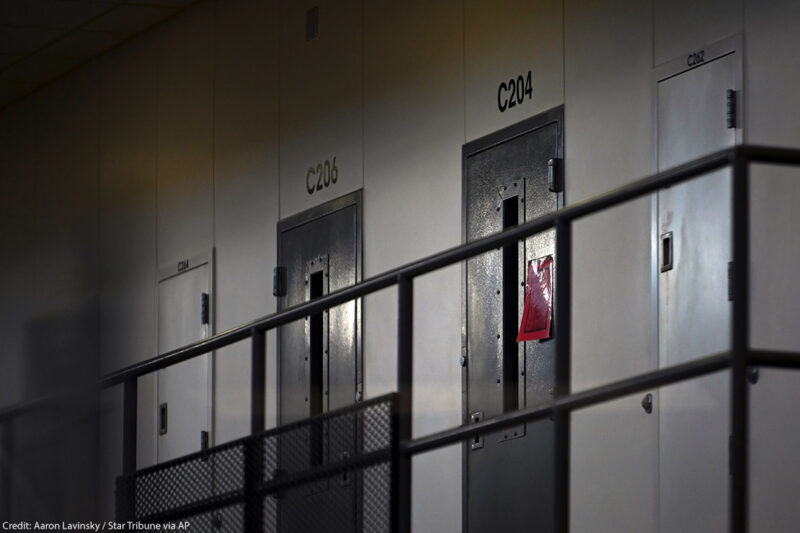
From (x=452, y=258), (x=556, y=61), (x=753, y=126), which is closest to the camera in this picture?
(x=452, y=258)

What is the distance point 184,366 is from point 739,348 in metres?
5.62

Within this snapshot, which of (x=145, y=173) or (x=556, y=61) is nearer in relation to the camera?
(x=556, y=61)

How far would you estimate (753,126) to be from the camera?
14.6 feet

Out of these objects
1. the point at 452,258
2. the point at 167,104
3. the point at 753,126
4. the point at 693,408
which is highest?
the point at 167,104

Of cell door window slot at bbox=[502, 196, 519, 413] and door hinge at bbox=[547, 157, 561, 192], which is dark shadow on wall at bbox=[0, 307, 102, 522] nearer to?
cell door window slot at bbox=[502, 196, 519, 413]

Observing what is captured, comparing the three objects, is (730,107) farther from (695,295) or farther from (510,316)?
(510,316)

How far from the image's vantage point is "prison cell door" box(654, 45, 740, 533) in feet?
14.8

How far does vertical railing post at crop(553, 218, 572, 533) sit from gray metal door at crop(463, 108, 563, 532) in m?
2.12

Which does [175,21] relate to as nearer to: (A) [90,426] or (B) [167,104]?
(B) [167,104]

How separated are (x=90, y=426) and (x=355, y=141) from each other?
3085mm

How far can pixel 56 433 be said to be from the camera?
548 centimetres

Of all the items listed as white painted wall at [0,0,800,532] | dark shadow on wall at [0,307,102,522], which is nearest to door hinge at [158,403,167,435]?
white painted wall at [0,0,800,532]

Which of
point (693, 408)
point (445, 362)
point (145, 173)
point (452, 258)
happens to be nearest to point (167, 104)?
point (145, 173)

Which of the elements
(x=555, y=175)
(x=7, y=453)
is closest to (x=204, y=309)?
(x=7, y=453)
